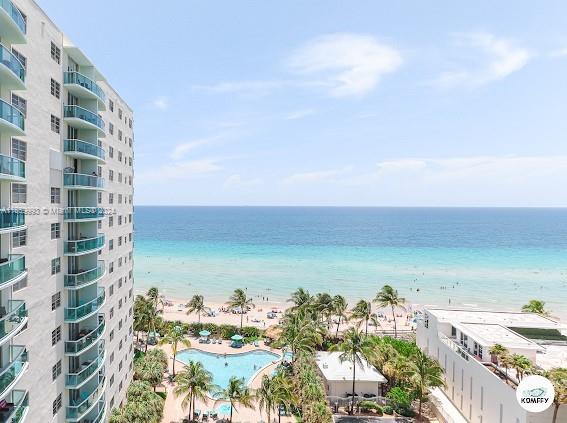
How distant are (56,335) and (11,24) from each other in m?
19.0

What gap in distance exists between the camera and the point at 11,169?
17375 millimetres

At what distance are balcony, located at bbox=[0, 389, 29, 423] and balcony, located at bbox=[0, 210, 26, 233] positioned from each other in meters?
9.22

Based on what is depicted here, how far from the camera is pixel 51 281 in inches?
918

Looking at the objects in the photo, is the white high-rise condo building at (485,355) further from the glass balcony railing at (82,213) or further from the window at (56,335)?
the glass balcony railing at (82,213)

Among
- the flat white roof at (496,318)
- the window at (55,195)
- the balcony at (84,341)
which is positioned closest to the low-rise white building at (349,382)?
the flat white roof at (496,318)

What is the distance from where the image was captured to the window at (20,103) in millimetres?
19462

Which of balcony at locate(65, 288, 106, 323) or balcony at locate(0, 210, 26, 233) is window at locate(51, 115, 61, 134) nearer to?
balcony at locate(0, 210, 26, 233)

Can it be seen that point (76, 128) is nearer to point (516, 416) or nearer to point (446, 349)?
point (516, 416)

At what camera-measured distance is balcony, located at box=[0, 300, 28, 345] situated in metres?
16.6

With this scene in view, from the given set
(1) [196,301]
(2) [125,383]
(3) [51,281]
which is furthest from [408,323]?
(3) [51,281]

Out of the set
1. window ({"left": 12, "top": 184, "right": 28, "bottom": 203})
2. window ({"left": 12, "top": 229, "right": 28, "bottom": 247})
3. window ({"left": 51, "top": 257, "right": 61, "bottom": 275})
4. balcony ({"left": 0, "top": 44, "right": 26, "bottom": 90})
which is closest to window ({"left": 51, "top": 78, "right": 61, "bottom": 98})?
balcony ({"left": 0, "top": 44, "right": 26, "bottom": 90})

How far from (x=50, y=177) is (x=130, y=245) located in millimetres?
18885

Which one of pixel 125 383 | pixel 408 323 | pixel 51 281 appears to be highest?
pixel 51 281

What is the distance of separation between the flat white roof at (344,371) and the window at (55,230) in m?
31.1
